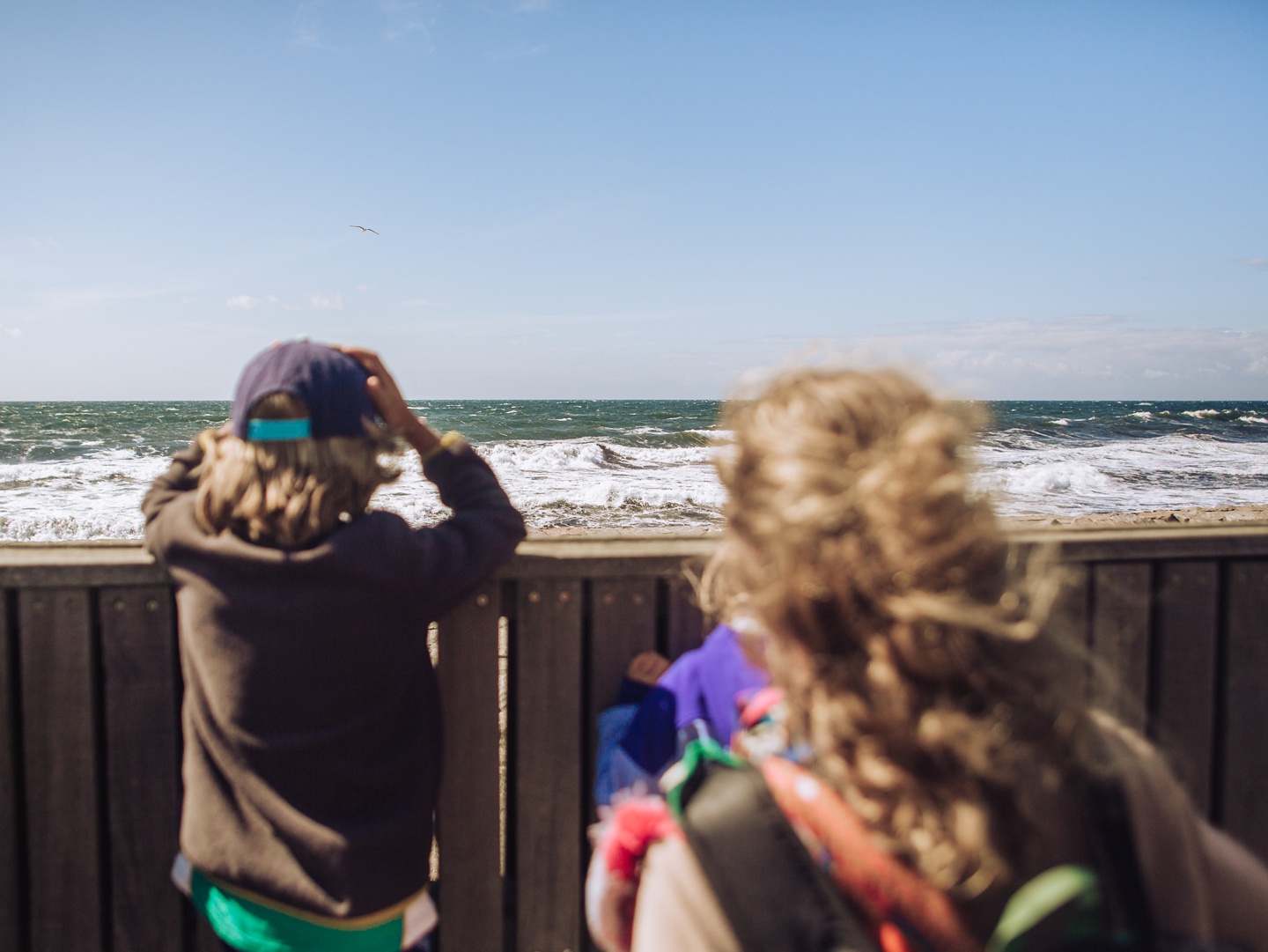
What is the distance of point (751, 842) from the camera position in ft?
2.29

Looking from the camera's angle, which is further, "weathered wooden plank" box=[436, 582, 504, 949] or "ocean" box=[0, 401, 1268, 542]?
"ocean" box=[0, 401, 1268, 542]

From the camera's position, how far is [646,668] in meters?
1.61

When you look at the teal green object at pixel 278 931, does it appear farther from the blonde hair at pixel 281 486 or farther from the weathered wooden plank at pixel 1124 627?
the weathered wooden plank at pixel 1124 627

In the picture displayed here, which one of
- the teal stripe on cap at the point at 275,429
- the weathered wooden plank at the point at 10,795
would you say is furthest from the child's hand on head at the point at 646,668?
the weathered wooden plank at the point at 10,795

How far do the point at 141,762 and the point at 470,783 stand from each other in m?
0.65

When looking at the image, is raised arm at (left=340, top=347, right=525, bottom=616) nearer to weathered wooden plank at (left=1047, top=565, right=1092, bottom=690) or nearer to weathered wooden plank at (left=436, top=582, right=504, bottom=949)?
weathered wooden plank at (left=436, top=582, right=504, bottom=949)

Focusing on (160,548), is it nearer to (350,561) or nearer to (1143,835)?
(350,561)

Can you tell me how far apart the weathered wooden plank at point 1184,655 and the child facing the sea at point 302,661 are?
1.49m

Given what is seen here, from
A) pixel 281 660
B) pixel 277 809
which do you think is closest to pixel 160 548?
pixel 281 660

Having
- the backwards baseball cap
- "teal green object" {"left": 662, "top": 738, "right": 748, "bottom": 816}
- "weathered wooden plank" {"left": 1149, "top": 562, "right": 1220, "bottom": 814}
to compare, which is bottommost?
"weathered wooden plank" {"left": 1149, "top": 562, "right": 1220, "bottom": 814}

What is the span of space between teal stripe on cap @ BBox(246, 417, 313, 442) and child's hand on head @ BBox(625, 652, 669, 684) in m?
0.77

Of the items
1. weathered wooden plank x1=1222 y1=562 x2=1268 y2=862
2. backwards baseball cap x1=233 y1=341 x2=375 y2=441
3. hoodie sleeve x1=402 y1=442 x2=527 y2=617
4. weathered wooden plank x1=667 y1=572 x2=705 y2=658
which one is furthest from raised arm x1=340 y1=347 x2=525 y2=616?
weathered wooden plank x1=1222 y1=562 x2=1268 y2=862

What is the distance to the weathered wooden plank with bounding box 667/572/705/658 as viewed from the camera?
1.65 metres

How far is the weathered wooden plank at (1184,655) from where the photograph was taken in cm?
175
